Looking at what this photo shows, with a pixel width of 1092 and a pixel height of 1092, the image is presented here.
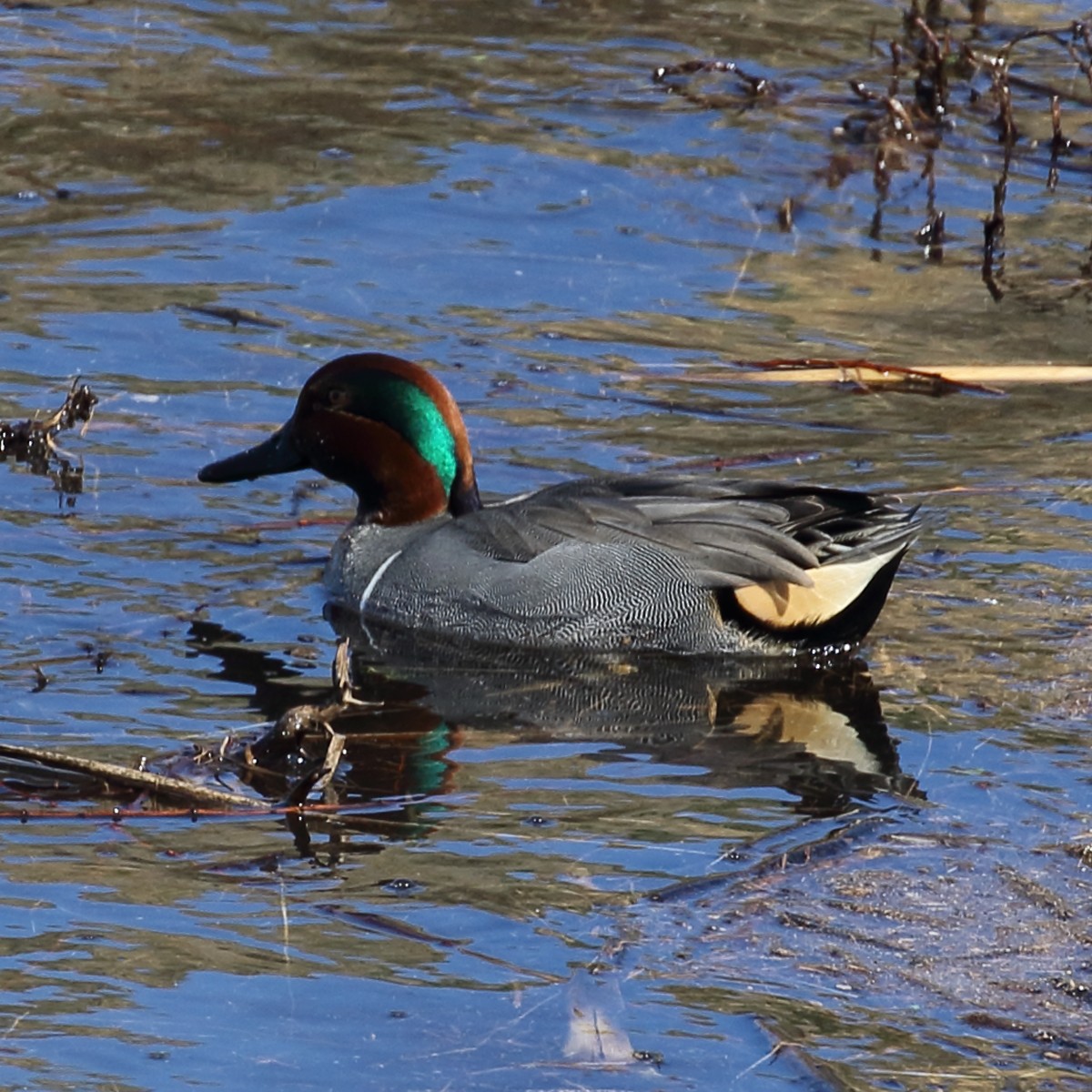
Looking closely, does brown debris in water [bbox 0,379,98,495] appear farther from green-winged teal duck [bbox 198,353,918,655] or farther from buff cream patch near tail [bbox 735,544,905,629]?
buff cream patch near tail [bbox 735,544,905,629]

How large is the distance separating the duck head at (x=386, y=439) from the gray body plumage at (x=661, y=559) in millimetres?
534

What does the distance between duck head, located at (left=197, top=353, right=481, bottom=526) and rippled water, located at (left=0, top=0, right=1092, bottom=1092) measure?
315mm

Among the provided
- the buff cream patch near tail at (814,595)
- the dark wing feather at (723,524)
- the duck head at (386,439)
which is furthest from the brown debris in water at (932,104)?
the buff cream patch near tail at (814,595)

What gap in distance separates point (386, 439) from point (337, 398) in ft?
0.67

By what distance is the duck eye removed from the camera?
25.5ft

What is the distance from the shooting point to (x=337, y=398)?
7.76 meters

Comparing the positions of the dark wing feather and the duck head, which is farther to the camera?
the duck head

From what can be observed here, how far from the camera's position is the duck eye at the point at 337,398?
25.5 ft

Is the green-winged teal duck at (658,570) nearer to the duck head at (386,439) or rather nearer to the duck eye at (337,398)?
the duck head at (386,439)

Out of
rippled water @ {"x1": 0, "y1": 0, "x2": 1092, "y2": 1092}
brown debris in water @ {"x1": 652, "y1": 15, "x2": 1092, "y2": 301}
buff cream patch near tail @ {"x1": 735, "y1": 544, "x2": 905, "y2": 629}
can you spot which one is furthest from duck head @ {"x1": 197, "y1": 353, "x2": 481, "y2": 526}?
brown debris in water @ {"x1": 652, "y1": 15, "x2": 1092, "y2": 301}

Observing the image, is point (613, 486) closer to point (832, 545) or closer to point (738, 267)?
point (832, 545)

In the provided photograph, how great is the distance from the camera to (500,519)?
7.25 m

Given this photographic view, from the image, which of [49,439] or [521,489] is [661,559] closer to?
[521,489]

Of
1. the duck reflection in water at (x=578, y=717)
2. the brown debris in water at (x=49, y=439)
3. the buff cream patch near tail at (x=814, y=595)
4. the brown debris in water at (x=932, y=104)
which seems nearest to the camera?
the duck reflection in water at (x=578, y=717)
